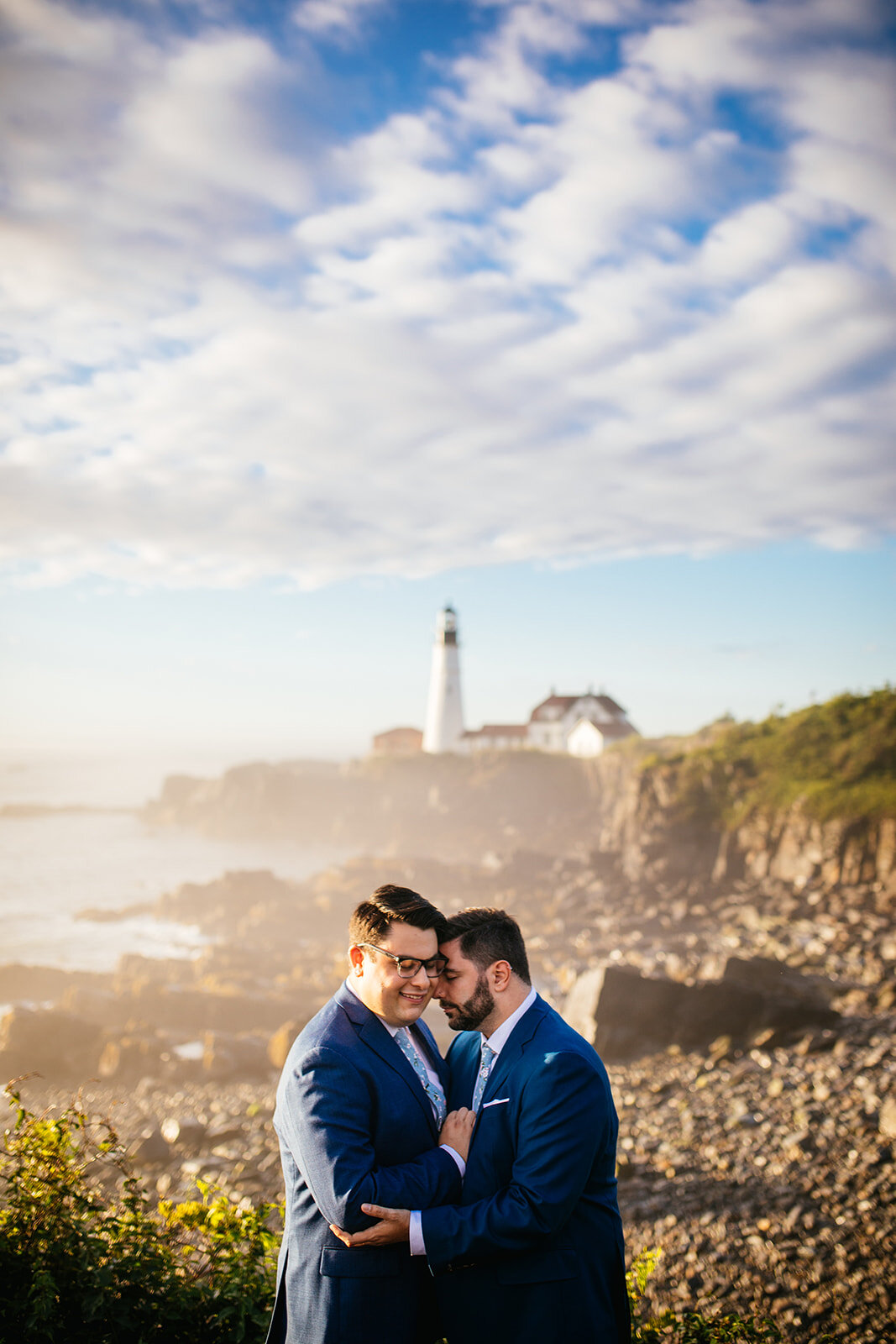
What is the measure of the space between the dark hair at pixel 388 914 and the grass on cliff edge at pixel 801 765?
26.5m

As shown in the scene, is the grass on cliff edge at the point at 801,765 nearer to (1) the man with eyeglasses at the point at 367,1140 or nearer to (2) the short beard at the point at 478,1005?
(2) the short beard at the point at 478,1005

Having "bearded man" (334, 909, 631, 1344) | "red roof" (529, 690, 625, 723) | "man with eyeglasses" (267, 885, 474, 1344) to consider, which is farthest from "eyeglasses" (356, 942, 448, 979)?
"red roof" (529, 690, 625, 723)

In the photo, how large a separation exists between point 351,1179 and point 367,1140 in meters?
0.15

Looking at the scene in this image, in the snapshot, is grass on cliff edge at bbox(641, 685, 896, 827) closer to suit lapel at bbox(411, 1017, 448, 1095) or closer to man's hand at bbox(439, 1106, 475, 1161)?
suit lapel at bbox(411, 1017, 448, 1095)

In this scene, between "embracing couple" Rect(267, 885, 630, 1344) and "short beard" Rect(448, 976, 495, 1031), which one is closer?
"embracing couple" Rect(267, 885, 630, 1344)

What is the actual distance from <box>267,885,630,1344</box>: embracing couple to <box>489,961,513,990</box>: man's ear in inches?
6.8

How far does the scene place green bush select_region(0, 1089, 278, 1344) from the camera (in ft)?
10.9

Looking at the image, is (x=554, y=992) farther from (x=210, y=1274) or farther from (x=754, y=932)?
(x=210, y=1274)

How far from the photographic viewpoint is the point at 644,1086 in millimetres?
12750

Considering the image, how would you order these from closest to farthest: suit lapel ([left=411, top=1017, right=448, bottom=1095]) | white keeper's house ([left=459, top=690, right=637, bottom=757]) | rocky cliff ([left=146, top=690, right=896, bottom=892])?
suit lapel ([left=411, top=1017, right=448, bottom=1095])
rocky cliff ([left=146, top=690, right=896, bottom=892])
white keeper's house ([left=459, top=690, right=637, bottom=757])

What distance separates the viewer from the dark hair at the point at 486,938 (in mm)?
3352

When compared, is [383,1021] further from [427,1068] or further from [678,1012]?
[678,1012]

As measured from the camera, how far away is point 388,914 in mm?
3158

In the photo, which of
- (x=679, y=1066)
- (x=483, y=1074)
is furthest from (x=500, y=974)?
(x=679, y=1066)
